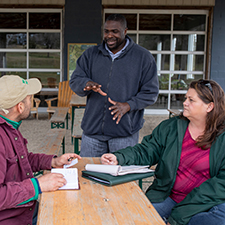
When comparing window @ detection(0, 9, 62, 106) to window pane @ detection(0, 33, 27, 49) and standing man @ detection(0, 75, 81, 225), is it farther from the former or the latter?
standing man @ detection(0, 75, 81, 225)

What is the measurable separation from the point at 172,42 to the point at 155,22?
90 cm

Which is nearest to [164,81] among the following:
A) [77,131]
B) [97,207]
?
[77,131]

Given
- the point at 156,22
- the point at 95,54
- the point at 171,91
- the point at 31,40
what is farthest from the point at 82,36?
the point at 95,54

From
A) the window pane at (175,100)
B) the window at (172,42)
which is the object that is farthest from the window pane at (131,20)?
the window pane at (175,100)

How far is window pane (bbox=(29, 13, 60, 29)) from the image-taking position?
9.17 meters

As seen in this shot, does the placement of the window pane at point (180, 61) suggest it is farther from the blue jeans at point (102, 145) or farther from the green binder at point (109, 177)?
the green binder at point (109, 177)

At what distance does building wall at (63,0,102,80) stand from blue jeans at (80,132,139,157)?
704cm

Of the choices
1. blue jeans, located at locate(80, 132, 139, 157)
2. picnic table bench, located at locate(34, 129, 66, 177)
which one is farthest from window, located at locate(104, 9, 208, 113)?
blue jeans, located at locate(80, 132, 139, 157)

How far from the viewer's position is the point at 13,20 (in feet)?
30.4

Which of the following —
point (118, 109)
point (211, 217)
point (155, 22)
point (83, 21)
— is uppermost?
point (155, 22)

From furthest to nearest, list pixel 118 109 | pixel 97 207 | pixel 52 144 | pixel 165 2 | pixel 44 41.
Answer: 1. pixel 44 41
2. pixel 165 2
3. pixel 52 144
4. pixel 118 109
5. pixel 97 207

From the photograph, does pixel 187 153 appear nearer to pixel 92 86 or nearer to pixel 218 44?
pixel 92 86

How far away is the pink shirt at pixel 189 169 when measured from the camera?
182 centimetres

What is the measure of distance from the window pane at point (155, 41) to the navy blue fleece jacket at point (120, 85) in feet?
24.4
